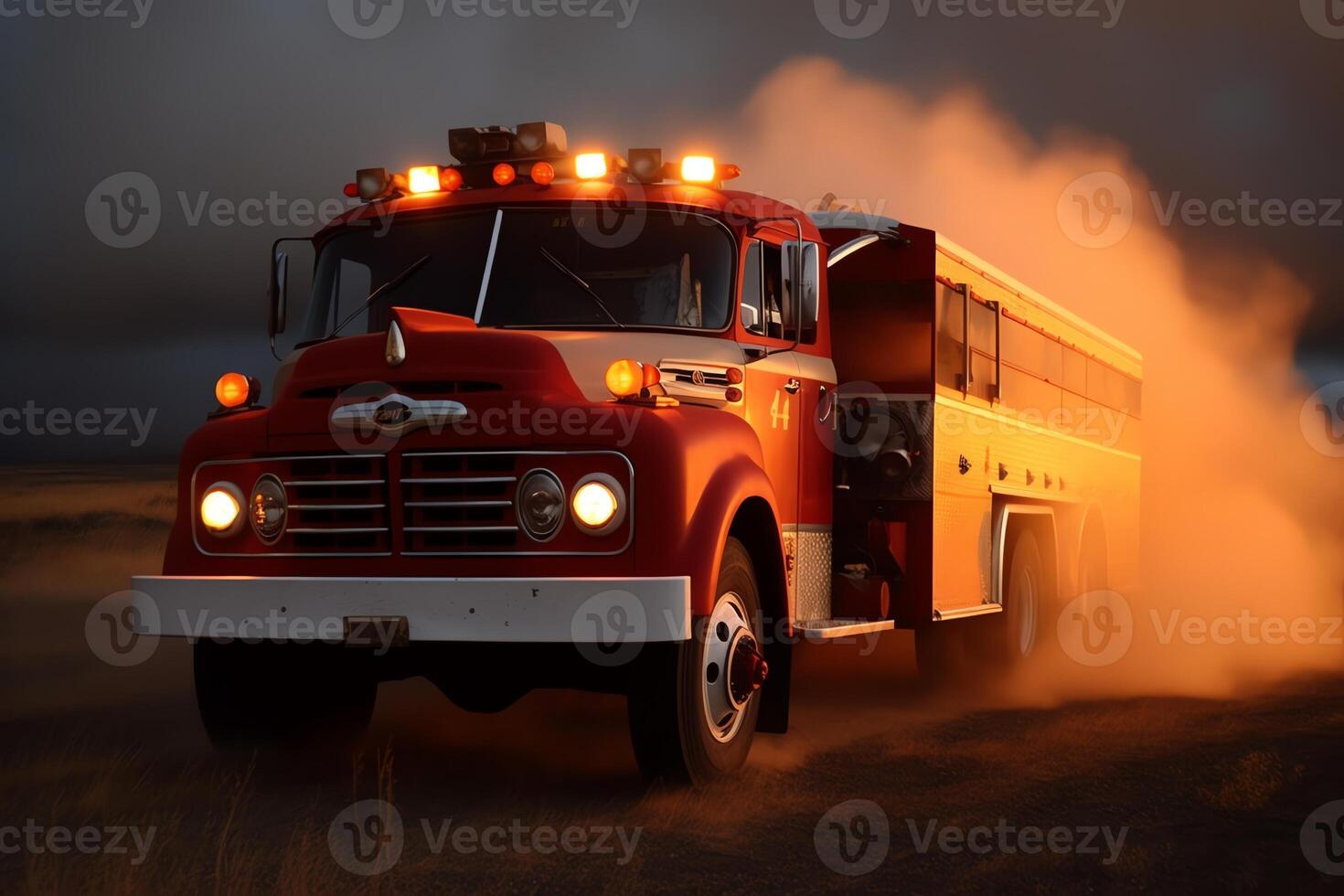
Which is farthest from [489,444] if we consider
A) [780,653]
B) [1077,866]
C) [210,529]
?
[1077,866]

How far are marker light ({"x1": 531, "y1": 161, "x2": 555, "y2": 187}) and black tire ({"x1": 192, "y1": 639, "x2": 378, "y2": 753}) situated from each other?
2.45 metres

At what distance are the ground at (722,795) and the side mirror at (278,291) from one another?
227cm

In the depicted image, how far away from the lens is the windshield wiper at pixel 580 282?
23.5 feet

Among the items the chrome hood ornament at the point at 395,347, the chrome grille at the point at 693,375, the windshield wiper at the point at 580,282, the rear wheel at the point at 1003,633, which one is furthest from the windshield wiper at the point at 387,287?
the rear wheel at the point at 1003,633

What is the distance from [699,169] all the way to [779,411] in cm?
128

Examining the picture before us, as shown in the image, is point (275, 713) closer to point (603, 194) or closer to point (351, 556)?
point (351, 556)

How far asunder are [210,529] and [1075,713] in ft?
18.2

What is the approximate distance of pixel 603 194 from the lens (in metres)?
7.46

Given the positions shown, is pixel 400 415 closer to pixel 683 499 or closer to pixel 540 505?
pixel 540 505

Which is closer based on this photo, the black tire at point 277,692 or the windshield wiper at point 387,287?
the black tire at point 277,692

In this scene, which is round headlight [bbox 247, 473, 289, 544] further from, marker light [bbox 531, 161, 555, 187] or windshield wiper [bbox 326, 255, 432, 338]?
marker light [bbox 531, 161, 555, 187]

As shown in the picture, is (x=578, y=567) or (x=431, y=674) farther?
(x=431, y=674)

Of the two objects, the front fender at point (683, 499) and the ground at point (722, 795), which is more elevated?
the front fender at point (683, 499)

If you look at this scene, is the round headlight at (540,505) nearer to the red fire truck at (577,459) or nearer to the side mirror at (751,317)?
the red fire truck at (577,459)
